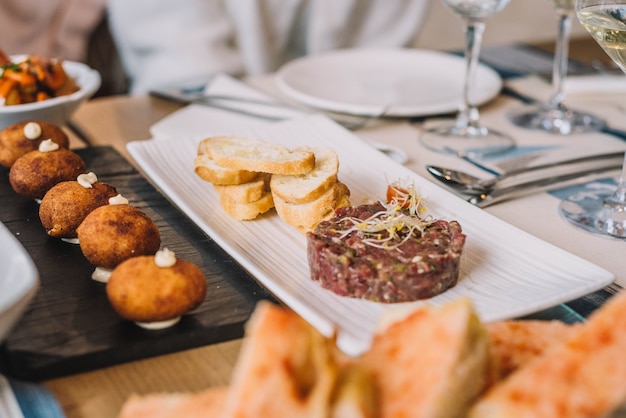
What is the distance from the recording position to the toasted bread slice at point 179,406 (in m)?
0.67

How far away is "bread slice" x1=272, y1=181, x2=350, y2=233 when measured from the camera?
1.30 metres

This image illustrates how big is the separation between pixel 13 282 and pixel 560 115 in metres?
1.56

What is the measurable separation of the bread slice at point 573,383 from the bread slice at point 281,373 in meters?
0.14

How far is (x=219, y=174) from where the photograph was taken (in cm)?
137

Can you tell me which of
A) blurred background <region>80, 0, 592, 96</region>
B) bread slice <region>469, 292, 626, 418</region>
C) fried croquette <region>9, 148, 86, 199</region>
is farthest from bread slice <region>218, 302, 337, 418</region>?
blurred background <region>80, 0, 592, 96</region>

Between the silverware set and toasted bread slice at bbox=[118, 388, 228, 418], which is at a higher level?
toasted bread slice at bbox=[118, 388, 228, 418]

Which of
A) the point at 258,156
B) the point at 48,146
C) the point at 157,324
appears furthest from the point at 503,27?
the point at 157,324

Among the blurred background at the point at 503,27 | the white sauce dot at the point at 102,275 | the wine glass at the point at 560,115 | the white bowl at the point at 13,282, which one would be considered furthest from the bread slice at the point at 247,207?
the blurred background at the point at 503,27

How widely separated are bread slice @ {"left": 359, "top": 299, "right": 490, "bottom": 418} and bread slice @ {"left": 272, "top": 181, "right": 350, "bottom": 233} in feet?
2.00

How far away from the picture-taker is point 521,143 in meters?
1.88

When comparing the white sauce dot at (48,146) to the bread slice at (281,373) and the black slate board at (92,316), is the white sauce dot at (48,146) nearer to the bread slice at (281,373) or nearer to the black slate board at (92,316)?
the black slate board at (92,316)

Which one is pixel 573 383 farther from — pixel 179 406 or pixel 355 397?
pixel 179 406

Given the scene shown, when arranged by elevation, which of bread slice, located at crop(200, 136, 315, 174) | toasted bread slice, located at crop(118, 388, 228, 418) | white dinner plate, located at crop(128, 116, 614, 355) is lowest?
white dinner plate, located at crop(128, 116, 614, 355)

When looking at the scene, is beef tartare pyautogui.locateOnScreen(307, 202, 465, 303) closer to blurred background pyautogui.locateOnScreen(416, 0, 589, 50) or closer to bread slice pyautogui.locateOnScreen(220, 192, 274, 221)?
bread slice pyautogui.locateOnScreen(220, 192, 274, 221)
